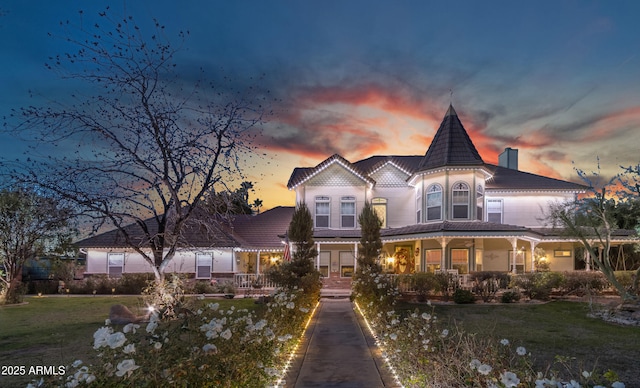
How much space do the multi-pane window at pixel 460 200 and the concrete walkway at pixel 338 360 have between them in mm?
13377

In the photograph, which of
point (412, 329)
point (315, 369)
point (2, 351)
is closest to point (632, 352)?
point (412, 329)

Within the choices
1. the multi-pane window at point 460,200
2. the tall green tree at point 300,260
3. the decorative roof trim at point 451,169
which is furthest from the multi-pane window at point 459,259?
the tall green tree at point 300,260

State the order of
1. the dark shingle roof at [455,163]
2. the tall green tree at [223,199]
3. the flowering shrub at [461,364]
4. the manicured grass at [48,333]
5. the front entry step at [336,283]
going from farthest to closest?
the front entry step at [336,283], the dark shingle roof at [455,163], the tall green tree at [223,199], the manicured grass at [48,333], the flowering shrub at [461,364]

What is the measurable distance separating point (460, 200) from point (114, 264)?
22.4 metres

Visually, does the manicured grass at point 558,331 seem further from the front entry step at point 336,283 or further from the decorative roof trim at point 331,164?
the decorative roof trim at point 331,164

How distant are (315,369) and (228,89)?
25.4 ft

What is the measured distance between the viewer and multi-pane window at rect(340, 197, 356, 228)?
1094 inches

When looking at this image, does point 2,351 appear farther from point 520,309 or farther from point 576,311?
point 576,311

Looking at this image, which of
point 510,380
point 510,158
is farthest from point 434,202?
point 510,380

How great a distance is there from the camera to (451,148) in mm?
26047

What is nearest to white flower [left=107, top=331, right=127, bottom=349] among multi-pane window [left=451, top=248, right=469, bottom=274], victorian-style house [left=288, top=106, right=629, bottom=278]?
victorian-style house [left=288, top=106, right=629, bottom=278]

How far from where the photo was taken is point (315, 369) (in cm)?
785

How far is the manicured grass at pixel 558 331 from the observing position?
8.95 meters

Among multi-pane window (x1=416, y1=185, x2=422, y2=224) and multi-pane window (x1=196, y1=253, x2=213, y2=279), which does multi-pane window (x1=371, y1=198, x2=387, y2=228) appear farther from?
multi-pane window (x1=196, y1=253, x2=213, y2=279)
